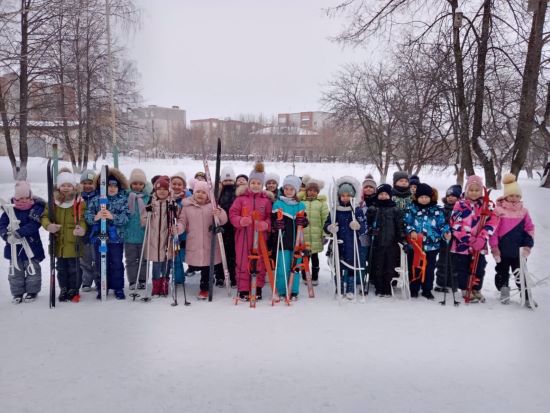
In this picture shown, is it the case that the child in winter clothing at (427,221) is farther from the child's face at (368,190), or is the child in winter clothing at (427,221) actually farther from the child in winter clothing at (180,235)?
the child in winter clothing at (180,235)

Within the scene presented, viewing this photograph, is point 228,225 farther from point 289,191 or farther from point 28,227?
point 28,227

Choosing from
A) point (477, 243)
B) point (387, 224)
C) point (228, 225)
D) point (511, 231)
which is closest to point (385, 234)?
point (387, 224)

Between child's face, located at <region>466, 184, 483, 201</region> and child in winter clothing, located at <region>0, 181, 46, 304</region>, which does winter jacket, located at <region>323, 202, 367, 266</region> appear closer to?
child's face, located at <region>466, 184, 483, 201</region>

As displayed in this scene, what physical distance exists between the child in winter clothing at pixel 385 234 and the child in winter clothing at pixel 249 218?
1.46m

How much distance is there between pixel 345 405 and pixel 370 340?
113 centimetres

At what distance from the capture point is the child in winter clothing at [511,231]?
5.02m

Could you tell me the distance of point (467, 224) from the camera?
5059mm

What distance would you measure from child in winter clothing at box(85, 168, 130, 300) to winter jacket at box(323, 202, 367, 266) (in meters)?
2.75

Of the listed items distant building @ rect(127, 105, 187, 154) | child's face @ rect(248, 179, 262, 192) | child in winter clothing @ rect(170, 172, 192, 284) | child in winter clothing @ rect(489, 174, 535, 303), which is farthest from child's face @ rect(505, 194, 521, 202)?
distant building @ rect(127, 105, 187, 154)

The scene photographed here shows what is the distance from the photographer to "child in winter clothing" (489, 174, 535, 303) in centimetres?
502

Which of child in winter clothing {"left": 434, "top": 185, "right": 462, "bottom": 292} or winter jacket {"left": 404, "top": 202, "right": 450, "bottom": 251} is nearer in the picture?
winter jacket {"left": 404, "top": 202, "right": 450, "bottom": 251}

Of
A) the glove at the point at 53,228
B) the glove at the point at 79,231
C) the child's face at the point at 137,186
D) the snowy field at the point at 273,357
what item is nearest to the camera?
the snowy field at the point at 273,357

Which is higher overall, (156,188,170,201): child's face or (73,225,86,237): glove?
(156,188,170,201): child's face

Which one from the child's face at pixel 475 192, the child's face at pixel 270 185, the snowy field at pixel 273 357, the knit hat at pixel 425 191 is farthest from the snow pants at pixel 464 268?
the child's face at pixel 270 185
